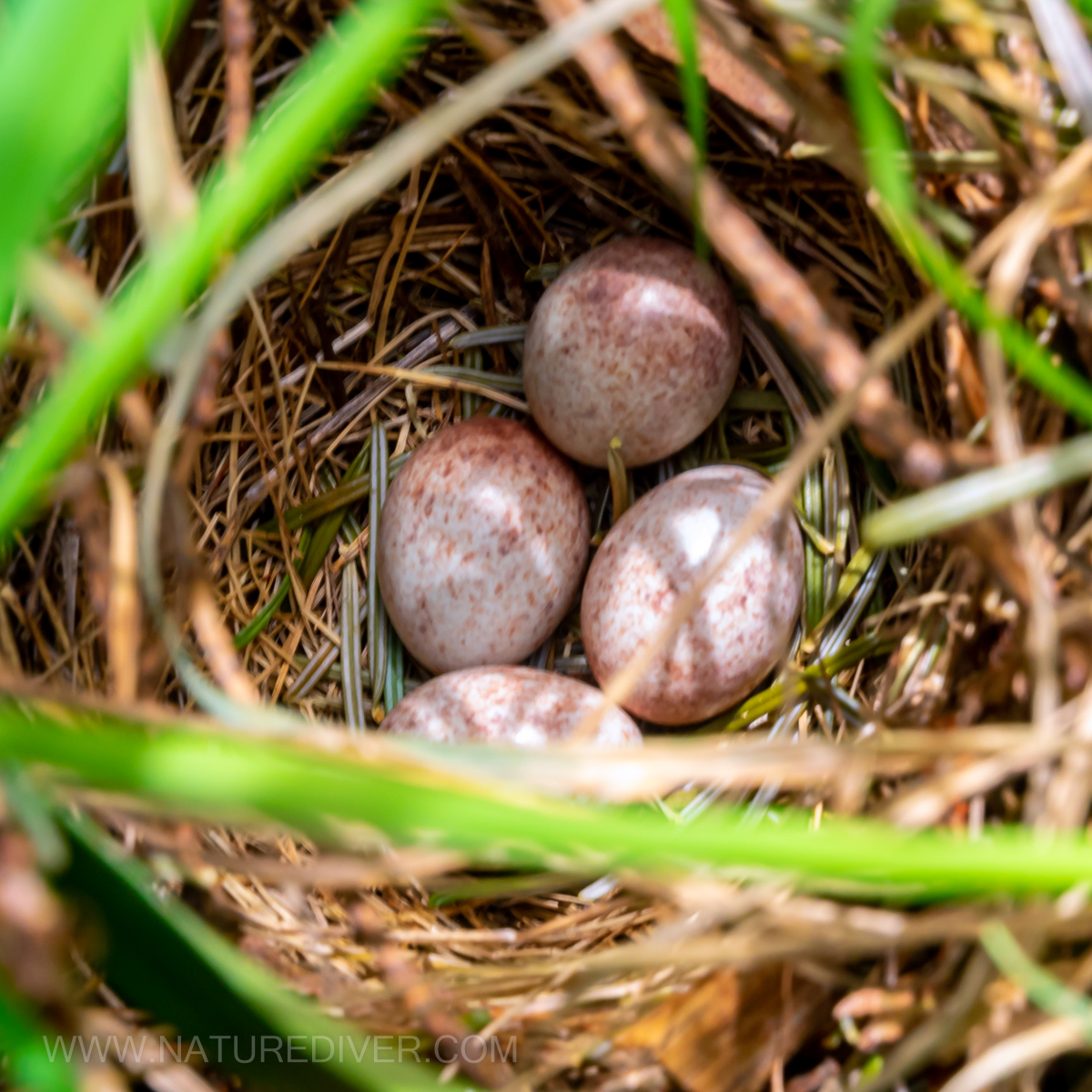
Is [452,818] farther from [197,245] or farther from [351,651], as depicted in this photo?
[351,651]

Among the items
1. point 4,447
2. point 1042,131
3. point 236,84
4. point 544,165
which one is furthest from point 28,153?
point 544,165

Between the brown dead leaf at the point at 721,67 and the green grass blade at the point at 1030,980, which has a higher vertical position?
the brown dead leaf at the point at 721,67

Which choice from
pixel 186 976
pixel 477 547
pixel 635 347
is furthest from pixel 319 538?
pixel 186 976

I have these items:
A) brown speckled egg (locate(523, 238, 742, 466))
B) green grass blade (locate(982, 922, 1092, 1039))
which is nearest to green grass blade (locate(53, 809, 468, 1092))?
green grass blade (locate(982, 922, 1092, 1039))

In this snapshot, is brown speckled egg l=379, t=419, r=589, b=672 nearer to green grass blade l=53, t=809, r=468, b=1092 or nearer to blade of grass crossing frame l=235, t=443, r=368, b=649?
blade of grass crossing frame l=235, t=443, r=368, b=649

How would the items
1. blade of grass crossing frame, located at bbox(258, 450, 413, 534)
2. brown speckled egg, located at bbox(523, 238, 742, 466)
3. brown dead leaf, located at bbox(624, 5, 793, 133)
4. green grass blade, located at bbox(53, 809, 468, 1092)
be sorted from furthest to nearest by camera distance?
blade of grass crossing frame, located at bbox(258, 450, 413, 534), brown speckled egg, located at bbox(523, 238, 742, 466), brown dead leaf, located at bbox(624, 5, 793, 133), green grass blade, located at bbox(53, 809, 468, 1092)

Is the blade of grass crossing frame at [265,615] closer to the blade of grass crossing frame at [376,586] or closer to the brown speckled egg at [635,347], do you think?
the blade of grass crossing frame at [376,586]

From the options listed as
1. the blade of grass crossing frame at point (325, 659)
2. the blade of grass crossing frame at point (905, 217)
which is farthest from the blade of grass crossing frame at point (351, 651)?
the blade of grass crossing frame at point (905, 217)
